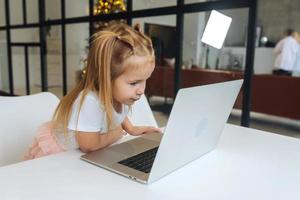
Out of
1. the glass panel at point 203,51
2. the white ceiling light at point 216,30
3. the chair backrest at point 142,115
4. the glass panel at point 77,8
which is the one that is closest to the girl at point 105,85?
the white ceiling light at point 216,30

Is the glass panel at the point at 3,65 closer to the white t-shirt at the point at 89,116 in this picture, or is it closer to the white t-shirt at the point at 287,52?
the white t-shirt at the point at 89,116

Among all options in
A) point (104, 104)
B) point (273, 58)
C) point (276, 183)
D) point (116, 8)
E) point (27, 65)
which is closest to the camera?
point (276, 183)

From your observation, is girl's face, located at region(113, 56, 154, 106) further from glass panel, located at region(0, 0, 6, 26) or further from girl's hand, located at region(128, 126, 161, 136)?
glass panel, located at region(0, 0, 6, 26)

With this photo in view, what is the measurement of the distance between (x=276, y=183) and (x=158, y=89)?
213 cm

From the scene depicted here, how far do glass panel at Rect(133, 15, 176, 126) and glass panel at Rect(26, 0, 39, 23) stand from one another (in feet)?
5.65

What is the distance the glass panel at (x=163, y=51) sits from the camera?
85.0 inches

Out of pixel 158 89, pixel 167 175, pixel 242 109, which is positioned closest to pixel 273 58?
pixel 158 89

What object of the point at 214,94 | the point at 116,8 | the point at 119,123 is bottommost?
the point at 119,123

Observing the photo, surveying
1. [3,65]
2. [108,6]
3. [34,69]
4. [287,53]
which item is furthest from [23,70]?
[287,53]

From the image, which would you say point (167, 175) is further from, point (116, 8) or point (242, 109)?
point (116, 8)

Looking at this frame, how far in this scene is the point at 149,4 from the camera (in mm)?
2262

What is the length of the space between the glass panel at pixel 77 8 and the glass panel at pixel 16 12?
1.12 meters

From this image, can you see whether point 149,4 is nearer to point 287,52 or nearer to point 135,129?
point 135,129

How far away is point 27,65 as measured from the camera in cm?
385
